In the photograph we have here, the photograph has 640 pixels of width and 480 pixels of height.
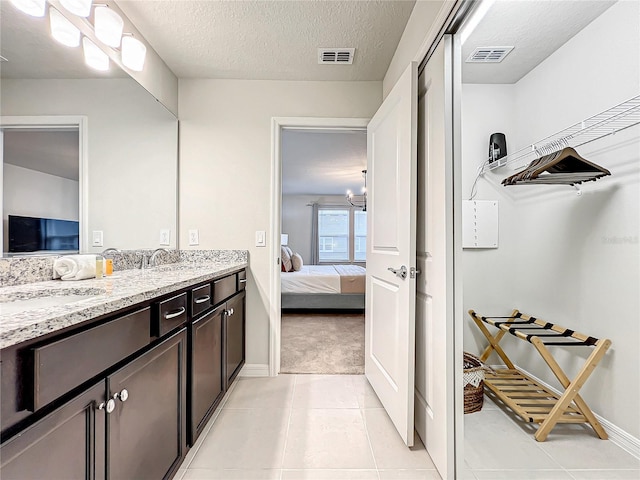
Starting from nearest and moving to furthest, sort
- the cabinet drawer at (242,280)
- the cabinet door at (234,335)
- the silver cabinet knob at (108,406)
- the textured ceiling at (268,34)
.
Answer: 1. the silver cabinet knob at (108,406)
2. the textured ceiling at (268,34)
3. the cabinet door at (234,335)
4. the cabinet drawer at (242,280)

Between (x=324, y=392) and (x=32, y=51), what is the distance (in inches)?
96.5

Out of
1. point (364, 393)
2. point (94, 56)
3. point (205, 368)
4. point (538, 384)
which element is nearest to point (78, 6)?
point (94, 56)

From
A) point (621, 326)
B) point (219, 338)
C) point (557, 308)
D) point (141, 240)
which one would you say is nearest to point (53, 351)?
point (219, 338)

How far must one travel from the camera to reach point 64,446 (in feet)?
2.49

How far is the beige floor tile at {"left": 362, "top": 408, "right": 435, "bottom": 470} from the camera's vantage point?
1.53 m

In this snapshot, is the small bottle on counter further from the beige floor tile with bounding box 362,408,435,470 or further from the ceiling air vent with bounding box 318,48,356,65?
the ceiling air vent with bounding box 318,48,356,65

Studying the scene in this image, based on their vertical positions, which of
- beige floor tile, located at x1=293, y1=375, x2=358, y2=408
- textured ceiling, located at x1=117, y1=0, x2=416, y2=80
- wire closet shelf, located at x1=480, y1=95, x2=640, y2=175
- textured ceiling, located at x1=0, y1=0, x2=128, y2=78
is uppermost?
textured ceiling, located at x1=117, y1=0, x2=416, y2=80

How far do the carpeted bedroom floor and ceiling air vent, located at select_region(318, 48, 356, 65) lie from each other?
7.90 ft

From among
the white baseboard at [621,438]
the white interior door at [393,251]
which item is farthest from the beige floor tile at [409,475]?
the white baseboard at [621,438]

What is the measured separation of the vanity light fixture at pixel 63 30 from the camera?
1.44 m

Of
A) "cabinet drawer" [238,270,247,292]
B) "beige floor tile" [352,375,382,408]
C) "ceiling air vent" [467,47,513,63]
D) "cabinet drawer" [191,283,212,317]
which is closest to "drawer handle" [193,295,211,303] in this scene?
"cabinet drawer" [191,283,212,317]

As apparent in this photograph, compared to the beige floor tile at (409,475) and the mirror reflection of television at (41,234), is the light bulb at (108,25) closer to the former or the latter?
the mirror reflection of television at (41,234)

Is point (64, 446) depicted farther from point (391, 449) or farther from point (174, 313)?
point (391, 449)

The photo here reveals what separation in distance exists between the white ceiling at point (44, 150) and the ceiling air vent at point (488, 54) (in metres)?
2.43
